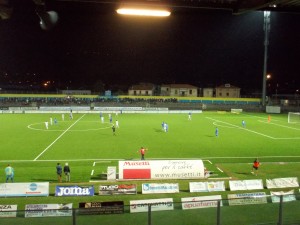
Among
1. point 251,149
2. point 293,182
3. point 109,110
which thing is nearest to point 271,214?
point 293,182

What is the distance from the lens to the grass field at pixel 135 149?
67.6 ft

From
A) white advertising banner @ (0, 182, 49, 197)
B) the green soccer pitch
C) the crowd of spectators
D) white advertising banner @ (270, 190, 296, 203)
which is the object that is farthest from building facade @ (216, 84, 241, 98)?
white advertising banner @ (0, 182, 49, 197)

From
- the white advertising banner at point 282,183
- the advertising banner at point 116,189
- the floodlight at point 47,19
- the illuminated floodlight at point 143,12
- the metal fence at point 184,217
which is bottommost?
the advertising banner at point 116,189

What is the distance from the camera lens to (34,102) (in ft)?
246

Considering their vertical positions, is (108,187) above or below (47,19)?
below

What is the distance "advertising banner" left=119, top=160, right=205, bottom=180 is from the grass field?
0.82 m

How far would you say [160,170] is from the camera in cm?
1880

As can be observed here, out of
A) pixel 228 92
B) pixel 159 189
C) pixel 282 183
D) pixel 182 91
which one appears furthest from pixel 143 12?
pixel 228 92

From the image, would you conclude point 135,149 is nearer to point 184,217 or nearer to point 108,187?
point 108,187

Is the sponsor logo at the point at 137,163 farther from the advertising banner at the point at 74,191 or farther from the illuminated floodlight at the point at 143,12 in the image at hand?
the illuminated floodlight at the point at 143,12

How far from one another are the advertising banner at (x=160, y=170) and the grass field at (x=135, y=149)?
2.68 feet

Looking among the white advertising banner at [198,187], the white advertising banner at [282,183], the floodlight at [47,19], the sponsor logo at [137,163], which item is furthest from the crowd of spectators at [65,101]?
the floodlight at [47,19]

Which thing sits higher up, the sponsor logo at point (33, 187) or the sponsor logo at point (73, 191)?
the sponsor logo at point (33, 187)

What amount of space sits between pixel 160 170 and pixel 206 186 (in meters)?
3.15
